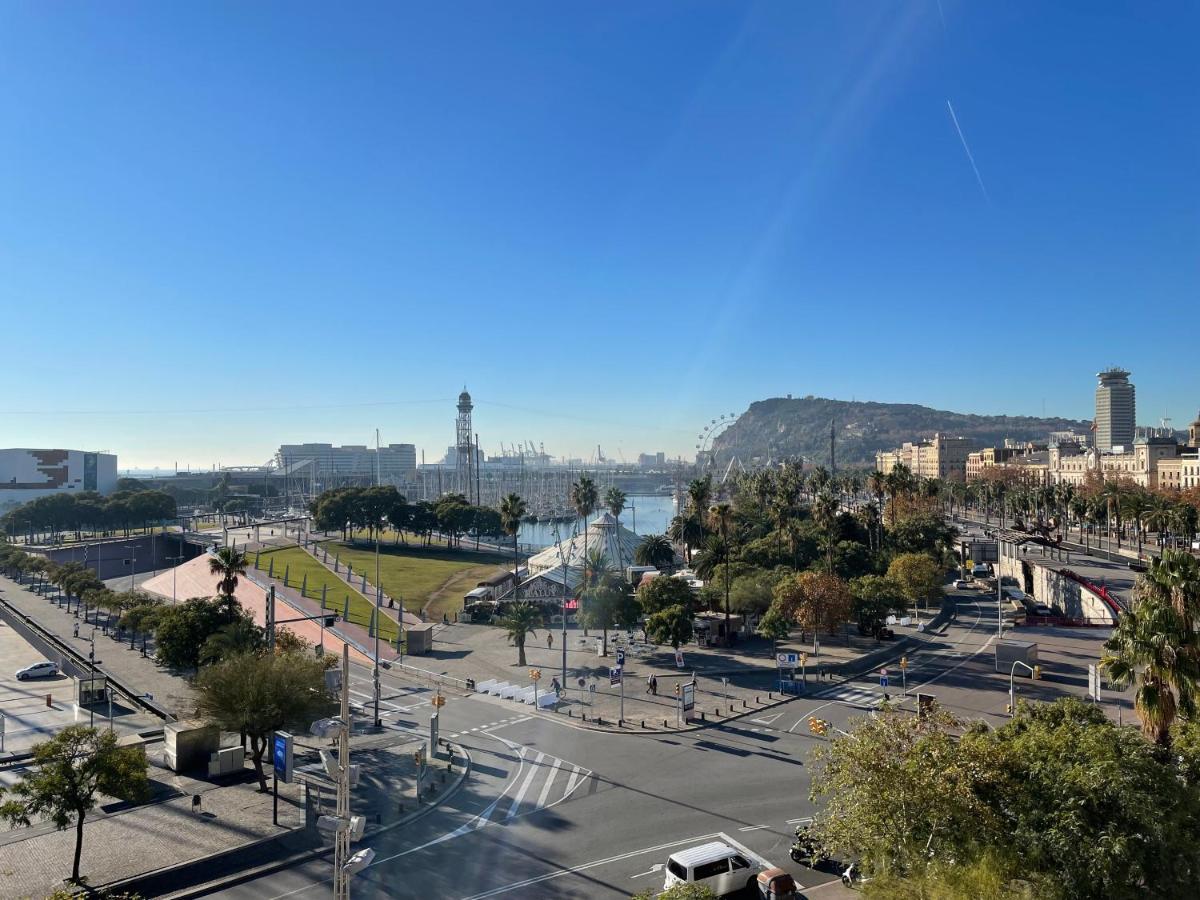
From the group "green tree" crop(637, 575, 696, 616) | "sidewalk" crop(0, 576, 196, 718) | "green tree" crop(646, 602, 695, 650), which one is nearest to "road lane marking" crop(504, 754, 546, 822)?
"sidewalk" crop(0, 576, 196, 718)

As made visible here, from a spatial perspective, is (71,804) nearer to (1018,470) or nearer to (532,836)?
(532,836)

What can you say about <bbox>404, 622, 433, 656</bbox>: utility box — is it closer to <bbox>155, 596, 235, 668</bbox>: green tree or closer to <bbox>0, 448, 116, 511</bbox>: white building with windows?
<bbox>155, 596, 235, 668</bbox>: green tree

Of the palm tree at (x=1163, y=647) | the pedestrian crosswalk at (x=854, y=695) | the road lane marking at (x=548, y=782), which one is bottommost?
the pedestrian crosswalk at (x=854, y=695)

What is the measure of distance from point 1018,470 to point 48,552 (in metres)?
200

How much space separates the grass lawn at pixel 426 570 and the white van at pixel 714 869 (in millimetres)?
45750

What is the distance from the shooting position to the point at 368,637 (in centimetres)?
5347

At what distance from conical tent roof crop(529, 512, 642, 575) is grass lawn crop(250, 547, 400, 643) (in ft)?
64.2

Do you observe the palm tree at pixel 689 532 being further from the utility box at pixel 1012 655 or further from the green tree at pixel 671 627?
the utility box at pixel 1012 655

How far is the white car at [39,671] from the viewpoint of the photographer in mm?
47859

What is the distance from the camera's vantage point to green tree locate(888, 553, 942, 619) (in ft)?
191

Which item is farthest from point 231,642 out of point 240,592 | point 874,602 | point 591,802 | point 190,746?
point 874,602

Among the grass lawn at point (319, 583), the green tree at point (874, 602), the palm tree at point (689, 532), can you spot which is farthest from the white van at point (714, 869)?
the palm tree at point (689, 532)

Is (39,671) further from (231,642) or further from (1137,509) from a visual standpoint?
(1137,509)

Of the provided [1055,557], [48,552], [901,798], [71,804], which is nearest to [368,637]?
[71,804]
